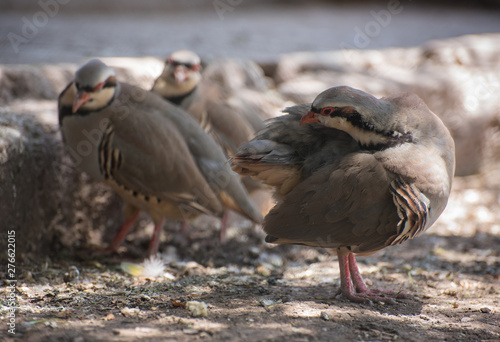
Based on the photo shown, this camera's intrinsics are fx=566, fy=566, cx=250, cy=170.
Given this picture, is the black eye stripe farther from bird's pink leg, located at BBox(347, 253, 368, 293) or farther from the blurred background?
bird's pink leg, located at BBox(347, 253, 368, 293)

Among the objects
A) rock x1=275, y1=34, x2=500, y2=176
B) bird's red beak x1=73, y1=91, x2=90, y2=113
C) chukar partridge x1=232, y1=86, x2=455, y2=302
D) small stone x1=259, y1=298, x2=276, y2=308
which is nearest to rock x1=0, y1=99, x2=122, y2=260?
bird's red beak x1=73, y1=91, x2=90, y2=113

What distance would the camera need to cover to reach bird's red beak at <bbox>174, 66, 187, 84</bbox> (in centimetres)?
490

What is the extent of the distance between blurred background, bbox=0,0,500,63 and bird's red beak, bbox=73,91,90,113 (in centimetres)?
225

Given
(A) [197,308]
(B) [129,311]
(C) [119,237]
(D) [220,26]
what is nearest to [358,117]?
(A) [197,308]

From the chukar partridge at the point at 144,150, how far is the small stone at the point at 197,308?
1.21 metres

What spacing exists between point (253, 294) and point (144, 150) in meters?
1.33

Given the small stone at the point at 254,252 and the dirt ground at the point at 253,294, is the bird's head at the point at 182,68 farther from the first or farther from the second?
the small stone at the point at 254,252

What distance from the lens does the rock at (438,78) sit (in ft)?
22.8

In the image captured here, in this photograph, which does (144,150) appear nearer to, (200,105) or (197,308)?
(200,105)

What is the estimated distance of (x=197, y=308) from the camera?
296 cm

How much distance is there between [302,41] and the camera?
8.52 meters

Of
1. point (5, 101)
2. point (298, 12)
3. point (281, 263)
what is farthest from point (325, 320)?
point (298, 12)

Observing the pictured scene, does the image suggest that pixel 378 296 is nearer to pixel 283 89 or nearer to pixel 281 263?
pixel 281 263

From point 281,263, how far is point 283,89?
2664 millimetres
